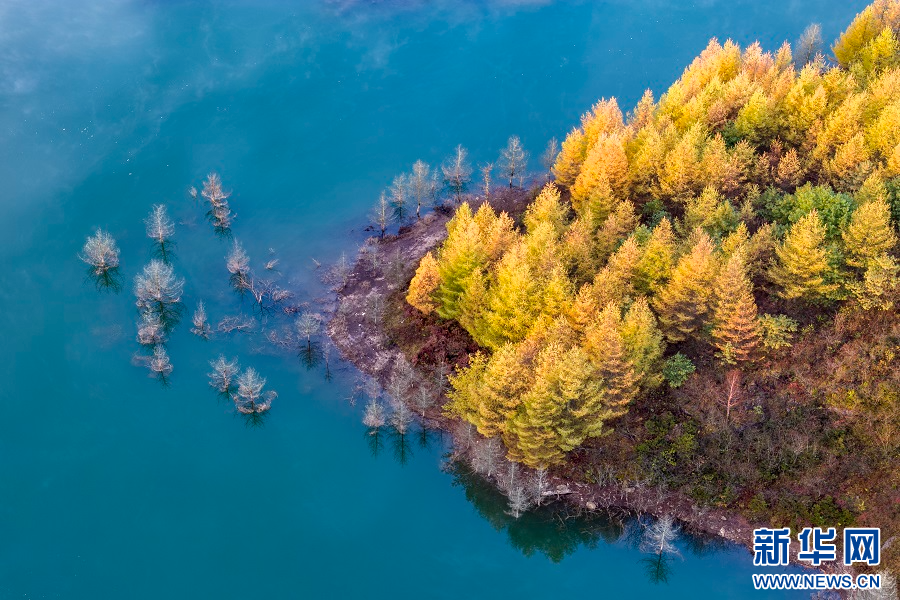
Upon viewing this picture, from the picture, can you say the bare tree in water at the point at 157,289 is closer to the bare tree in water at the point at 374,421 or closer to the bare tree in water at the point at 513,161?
the bare tree in water at the point at 374,421

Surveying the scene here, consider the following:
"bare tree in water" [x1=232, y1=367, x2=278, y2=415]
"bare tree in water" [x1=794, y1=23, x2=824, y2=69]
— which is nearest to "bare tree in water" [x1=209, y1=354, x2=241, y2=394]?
"bare tree in water" [x1=232, y1=367, x2=278, y2=415]

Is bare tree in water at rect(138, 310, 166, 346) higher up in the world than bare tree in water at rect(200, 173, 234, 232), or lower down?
lower down

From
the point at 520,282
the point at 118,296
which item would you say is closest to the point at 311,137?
the point at 118,296

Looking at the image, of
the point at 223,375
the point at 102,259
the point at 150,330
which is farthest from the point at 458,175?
the point at 102,259

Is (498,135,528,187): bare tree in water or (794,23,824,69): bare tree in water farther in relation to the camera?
(794,23,824,69): bare tree in water

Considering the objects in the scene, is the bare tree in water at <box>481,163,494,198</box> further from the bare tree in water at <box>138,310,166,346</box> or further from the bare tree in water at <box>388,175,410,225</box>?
the bare tree in water at <box>138,310,166,346</box>

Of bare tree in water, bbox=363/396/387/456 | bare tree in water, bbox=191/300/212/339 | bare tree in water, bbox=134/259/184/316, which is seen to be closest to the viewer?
bare tree in water, bbox=363/396/387/456

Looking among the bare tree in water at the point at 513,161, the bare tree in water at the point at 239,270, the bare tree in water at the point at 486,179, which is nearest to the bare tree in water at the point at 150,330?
the bare tree in water at the point at 239,270

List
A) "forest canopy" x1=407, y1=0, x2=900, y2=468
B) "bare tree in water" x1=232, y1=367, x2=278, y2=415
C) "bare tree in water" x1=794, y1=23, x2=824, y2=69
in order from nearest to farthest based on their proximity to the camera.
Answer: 1. "forest canopy" x1=407, y1=0, x2=900, y2=468
2. "bare tree in water" x1=232, y1=367, x2=278, y2=415
3. "bare tree in water" x1=794, y1=23, x2=824, y2=69
